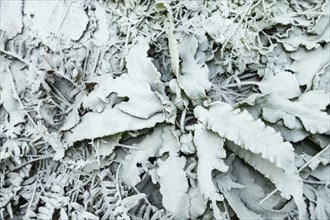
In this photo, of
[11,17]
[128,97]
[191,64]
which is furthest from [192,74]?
[11,17]

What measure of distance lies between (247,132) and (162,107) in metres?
0.16

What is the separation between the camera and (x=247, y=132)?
81 cm

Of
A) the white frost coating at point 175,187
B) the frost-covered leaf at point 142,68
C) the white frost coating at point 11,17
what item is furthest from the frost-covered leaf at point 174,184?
the white frost coating at point 11,17

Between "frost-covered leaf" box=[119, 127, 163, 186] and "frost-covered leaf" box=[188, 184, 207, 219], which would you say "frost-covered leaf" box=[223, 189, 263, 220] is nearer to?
"frost-covered leaf" box=[188, 184, 207, 219]

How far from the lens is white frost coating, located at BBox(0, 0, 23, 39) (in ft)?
3.19

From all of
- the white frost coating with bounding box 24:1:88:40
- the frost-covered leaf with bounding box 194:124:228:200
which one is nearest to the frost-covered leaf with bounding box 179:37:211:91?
the frost-covered leaf with bounding box 194:124:228:200

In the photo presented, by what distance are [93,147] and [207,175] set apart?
0.22m

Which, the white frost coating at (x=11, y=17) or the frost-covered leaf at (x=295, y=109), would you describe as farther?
the white frost coating at (x=11, y=17)

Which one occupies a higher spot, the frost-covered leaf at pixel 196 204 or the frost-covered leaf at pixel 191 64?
the frost-covered leaf at pixel 191 64

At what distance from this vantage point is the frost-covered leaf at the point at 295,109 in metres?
0.86

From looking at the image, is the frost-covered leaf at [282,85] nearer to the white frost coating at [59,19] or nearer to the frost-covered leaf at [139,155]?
the frost-covered leaf at [139,155]

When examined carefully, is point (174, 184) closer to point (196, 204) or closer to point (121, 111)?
point (196, 204)

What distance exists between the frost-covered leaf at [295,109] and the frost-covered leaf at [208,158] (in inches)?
3.5

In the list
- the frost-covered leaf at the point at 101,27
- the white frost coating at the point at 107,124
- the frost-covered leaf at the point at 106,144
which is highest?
the frost-covered leaf at the point at 101,27
